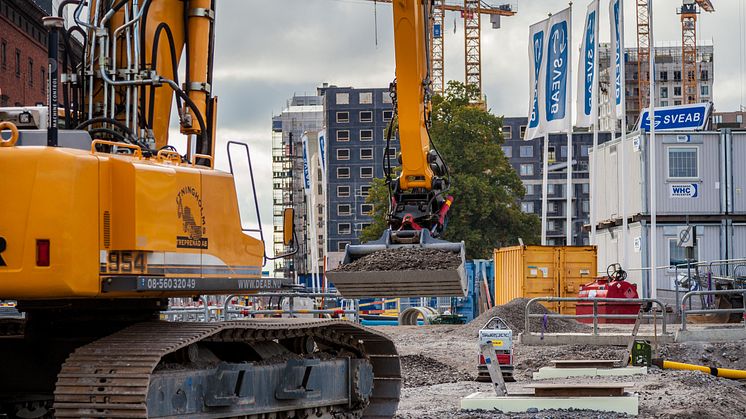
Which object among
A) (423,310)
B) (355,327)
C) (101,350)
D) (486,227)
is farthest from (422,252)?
(486,227)

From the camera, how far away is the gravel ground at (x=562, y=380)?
16.0 m

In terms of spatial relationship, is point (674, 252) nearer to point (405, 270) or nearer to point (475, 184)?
point (475, 184)

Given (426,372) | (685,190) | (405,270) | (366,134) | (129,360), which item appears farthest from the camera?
(366,134)

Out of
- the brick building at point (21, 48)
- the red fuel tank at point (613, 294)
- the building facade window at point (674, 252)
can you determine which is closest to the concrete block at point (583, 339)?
the red fuel tank at point (613, 294)

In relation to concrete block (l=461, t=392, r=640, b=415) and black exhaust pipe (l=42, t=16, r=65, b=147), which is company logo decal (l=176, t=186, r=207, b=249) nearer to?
black exhaust pipe (l=42, t=16, r=65, b=147)

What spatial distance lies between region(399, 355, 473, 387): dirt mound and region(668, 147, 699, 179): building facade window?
879 inches

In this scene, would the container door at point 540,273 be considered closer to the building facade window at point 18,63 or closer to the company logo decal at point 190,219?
the building facade window at point 18,63

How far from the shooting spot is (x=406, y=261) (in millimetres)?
17031

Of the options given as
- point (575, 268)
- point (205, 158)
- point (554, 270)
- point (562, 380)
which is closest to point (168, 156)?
point (205, 158)

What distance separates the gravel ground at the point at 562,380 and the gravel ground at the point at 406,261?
182 cm

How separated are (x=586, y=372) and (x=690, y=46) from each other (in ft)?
532

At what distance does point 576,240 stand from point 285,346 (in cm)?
13521

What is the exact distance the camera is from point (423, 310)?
45969 millimetres

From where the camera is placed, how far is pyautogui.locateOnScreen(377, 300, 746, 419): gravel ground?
15992 millimetres
